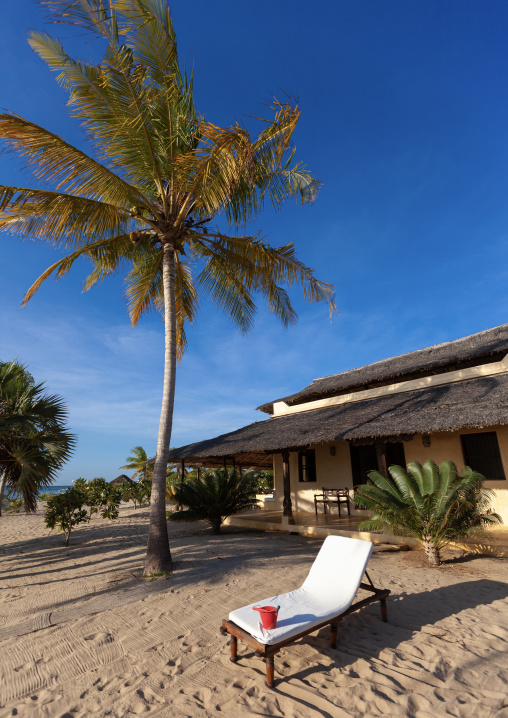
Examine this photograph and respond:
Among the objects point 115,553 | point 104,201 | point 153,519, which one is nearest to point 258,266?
point 104,201

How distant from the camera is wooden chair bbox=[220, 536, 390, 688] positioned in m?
2.96

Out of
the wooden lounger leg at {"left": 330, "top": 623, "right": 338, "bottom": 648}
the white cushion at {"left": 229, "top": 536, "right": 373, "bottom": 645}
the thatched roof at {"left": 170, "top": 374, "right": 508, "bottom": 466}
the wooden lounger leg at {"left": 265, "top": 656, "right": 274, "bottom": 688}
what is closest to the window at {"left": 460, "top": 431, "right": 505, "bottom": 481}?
the thatched roof at {"left": 170, "top": 374, "right": 508, "bottom": 466}

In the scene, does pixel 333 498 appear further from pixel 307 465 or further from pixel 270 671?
pixel 270 671

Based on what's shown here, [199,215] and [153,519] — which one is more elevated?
[199,215]

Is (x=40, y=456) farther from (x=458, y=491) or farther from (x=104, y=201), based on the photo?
(x=458, y=491)

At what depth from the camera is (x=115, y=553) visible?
8.50 m

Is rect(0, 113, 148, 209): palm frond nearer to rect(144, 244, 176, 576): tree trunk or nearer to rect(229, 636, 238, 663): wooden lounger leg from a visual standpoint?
rect(144, 244, 176, 576): tree trunk

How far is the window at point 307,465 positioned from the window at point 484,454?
17.7 ft

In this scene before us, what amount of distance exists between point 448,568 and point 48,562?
321 inches

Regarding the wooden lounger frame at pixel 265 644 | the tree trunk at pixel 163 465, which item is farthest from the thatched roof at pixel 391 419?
the wooden lounger frame at pixel 265 644

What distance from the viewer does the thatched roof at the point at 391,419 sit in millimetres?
7484

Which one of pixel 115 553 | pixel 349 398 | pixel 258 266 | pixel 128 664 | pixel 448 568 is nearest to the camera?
pixel 128 664

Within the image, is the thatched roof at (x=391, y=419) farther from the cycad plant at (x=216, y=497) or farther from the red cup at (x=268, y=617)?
the red cup at (x=268, y=617)

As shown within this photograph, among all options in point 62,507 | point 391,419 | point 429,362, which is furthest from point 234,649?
point 429,362
